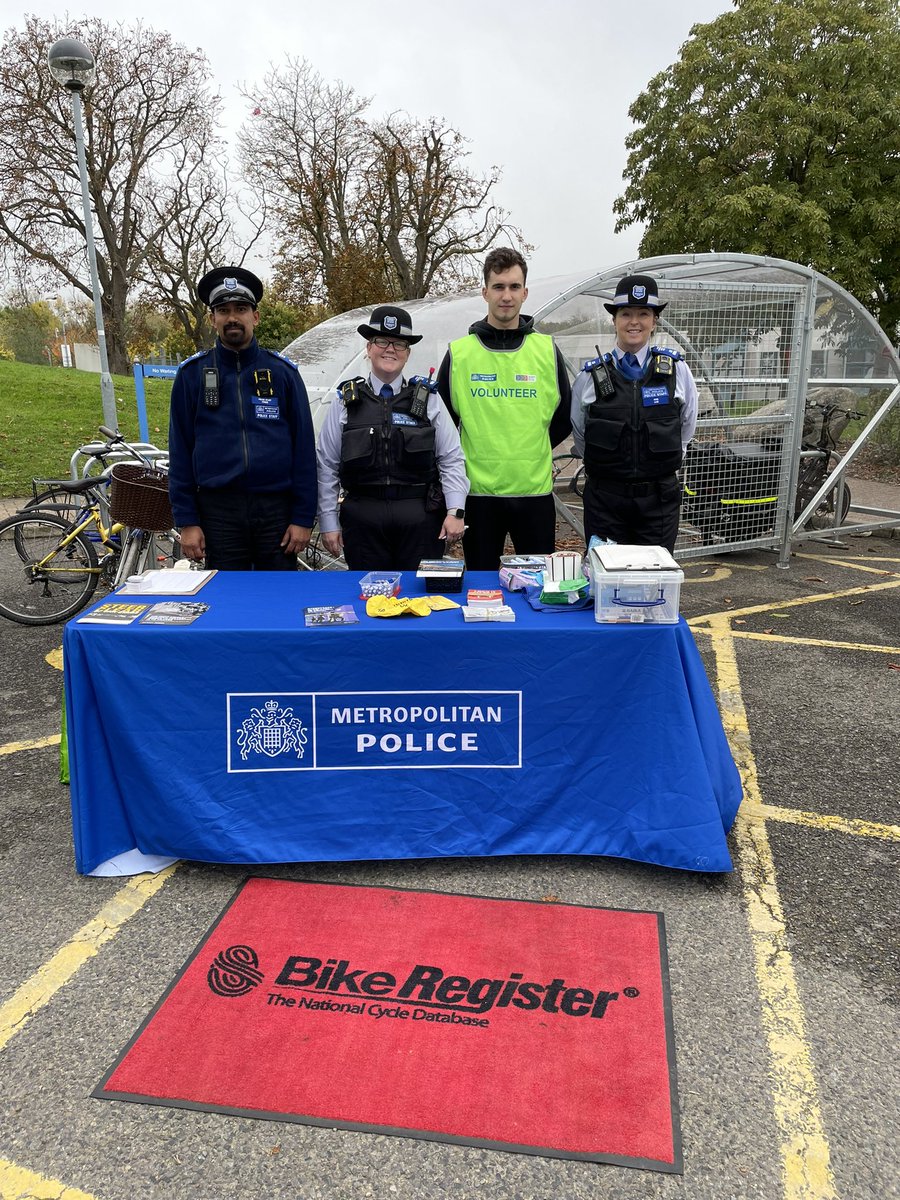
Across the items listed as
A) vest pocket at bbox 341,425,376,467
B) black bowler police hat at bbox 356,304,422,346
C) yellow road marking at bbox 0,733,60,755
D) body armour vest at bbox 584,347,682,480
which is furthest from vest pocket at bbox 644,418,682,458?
yellow road marking at bbox 0,733,60,755

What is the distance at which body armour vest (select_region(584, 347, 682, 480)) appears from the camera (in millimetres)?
3914

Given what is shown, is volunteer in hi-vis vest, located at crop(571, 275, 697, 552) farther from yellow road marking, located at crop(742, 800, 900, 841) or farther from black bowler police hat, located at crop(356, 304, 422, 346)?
yellow road marking, located at crop(742, 800, 900, 841)

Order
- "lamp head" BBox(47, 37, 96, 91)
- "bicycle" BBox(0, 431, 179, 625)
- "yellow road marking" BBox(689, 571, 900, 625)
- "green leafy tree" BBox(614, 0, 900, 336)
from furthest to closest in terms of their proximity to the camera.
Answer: "green leafy tree" BBox(614, 0, 900, 336), "lamp head" BBox(47, 37, 96, 91), "yellow road marking" BBox(689, 571, 900, 625), "bicycle" BBox(0, 431, 179, 625)

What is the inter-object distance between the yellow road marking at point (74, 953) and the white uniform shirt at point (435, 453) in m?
1.74

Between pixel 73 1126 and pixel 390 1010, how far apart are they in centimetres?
81

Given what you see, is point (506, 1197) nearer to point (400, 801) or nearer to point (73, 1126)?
point (73, 1126)

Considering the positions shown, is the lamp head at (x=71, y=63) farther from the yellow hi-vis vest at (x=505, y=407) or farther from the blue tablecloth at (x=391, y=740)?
the blue tablecloth at (x=391, y=740)

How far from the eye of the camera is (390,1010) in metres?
2.26

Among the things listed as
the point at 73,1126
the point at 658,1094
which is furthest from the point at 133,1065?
the point at 658,1094

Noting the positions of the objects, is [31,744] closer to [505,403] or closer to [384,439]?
[384,439]

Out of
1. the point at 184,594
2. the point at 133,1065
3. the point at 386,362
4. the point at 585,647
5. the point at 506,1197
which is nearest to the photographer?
the point at 506,1197

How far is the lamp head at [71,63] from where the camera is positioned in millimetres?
7859

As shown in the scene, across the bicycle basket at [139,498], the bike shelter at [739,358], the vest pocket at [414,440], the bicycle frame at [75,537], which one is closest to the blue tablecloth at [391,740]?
the vest pocket at [414,440]

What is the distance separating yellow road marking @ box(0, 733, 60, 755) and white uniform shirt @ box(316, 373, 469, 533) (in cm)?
170
